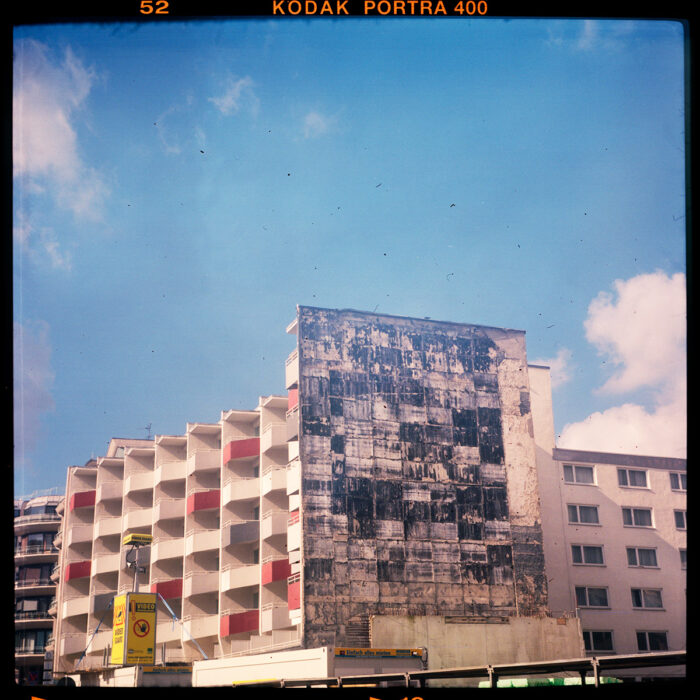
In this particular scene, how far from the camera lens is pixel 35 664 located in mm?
52531

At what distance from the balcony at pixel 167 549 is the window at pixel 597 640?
64.1 ft

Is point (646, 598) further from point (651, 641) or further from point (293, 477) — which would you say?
point (293, 477)

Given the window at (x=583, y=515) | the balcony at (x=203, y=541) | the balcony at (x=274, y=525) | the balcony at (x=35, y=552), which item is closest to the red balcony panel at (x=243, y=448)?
the balcony at (x=274, y=525)

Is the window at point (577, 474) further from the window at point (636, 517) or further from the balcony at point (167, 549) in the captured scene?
the balcony at point (167, 549)

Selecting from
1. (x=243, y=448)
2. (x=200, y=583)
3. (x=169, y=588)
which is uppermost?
(x=243, y=448)

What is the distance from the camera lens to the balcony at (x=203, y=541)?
134 feet

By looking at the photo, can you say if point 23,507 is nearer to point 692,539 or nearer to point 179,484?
point 179,484

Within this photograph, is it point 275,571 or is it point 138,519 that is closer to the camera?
point 275,571

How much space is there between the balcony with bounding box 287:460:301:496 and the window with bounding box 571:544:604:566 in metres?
13.3

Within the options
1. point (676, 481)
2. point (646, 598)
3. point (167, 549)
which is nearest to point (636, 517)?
point (676, 481)

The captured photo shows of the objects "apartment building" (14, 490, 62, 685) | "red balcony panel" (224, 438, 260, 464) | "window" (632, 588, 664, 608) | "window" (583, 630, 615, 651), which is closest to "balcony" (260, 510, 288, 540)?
"red balcony panel" (224, 438, 260, 464)

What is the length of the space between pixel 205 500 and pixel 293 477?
8459mm

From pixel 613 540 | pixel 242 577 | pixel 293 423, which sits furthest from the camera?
pixel 613 540

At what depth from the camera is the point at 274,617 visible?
3575 centimetres
